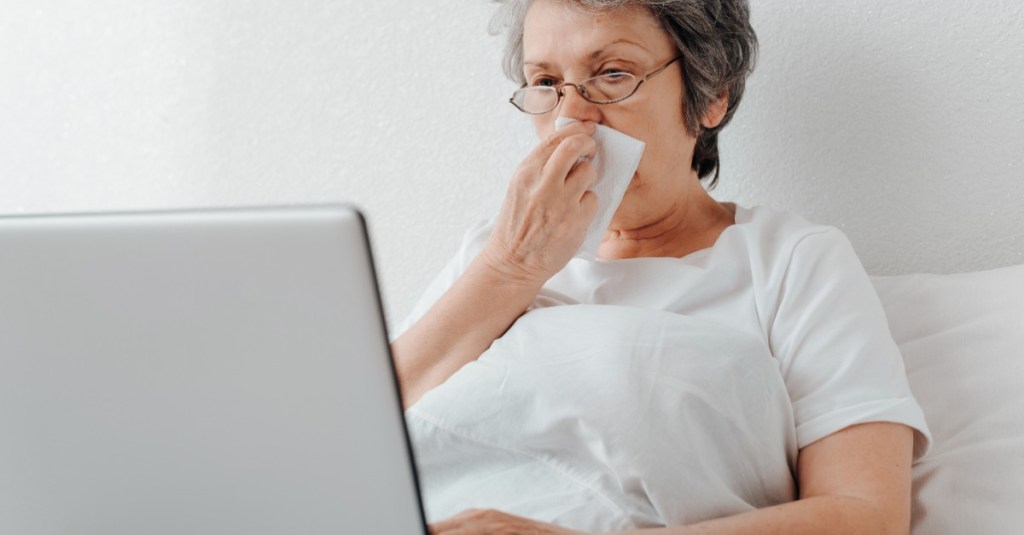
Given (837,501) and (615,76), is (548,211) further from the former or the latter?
(837,501)

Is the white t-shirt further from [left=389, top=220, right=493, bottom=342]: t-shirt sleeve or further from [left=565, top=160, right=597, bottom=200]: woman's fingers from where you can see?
[left=389, top=220, right=493, bottom=342]: t-shirt sleeve

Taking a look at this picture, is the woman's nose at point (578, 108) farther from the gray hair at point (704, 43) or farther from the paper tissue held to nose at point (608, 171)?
the gray hair at point (704, 43)

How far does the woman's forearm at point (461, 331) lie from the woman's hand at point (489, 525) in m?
0.38

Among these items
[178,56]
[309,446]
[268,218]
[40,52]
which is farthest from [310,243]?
[40,52]

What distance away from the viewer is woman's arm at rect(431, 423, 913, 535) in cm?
104

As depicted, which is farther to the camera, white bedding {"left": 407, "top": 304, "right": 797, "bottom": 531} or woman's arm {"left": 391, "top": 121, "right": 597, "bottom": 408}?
woman's arm {"left": 391, "top": 121, "right": 597, "bottom": 408}

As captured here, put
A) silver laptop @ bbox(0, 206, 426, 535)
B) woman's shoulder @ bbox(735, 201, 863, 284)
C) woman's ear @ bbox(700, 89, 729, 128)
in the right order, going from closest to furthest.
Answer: silver laptop @ bbox(0, 206, 426, 535), woman's shoulder @ bbox(735, 201, 863, 284), woman's ear @ bbox(700, 89, 729, 128)

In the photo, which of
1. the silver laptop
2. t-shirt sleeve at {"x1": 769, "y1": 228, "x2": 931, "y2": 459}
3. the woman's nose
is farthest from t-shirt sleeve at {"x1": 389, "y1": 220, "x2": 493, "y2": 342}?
the silver laptop

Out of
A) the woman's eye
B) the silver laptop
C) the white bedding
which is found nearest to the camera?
the silver laptop

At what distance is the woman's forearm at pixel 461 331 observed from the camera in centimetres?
140

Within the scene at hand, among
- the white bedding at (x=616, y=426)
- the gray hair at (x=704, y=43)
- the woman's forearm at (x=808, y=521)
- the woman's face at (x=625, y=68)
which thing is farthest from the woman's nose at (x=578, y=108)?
the woman's forearm at (x=808, y=521)

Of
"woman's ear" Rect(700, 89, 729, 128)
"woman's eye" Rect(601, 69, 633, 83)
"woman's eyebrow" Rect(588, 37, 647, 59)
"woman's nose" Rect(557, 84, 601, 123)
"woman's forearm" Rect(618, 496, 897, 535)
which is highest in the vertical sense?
"woman's eyebrow" Rect(588, 37, 647, 59)

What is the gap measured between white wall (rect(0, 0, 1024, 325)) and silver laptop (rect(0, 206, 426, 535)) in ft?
3.90

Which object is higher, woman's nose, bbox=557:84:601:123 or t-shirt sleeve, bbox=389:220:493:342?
woman's nose, bbox=557:84:601:123
